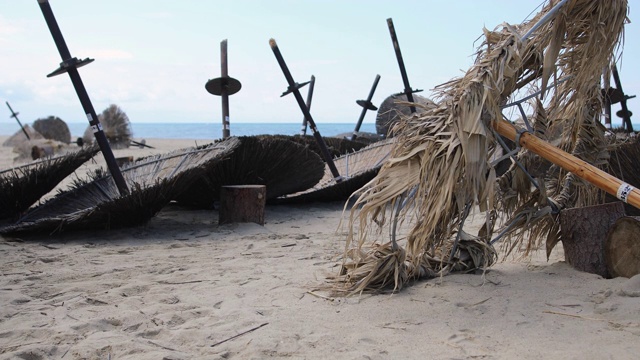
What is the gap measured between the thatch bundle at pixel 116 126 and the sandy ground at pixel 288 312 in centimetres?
1413

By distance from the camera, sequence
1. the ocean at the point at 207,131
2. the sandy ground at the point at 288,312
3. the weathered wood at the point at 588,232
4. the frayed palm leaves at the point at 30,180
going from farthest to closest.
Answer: the ocean at the point at 207,131
the frayed palm leaves at the point at 30,180
the weathered wood at the point at 588,232
the sandy ground at the point at 288,312

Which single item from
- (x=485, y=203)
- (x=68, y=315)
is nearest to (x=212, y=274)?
(x=68, y=315)

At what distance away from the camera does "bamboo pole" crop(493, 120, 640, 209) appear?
8.55 feet

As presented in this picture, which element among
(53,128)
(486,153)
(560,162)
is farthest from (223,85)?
(53,128)

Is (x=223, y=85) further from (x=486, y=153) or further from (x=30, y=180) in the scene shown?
(x=486, y=153)

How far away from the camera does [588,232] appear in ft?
10.6

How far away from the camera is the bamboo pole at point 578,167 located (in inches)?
103

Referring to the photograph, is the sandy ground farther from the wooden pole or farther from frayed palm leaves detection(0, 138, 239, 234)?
the wooden pole

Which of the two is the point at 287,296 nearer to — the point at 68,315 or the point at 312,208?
the point at 68,315

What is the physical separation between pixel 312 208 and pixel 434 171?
156 inches

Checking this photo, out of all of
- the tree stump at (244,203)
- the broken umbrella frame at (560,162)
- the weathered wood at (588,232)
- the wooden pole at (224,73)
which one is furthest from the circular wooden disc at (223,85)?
the weathered wood at (588,232)

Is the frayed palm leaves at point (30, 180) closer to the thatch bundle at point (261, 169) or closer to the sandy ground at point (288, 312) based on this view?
the thatch bundle at point (261, 169)

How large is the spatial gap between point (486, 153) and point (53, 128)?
19.2 metres

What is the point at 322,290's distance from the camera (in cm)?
325
